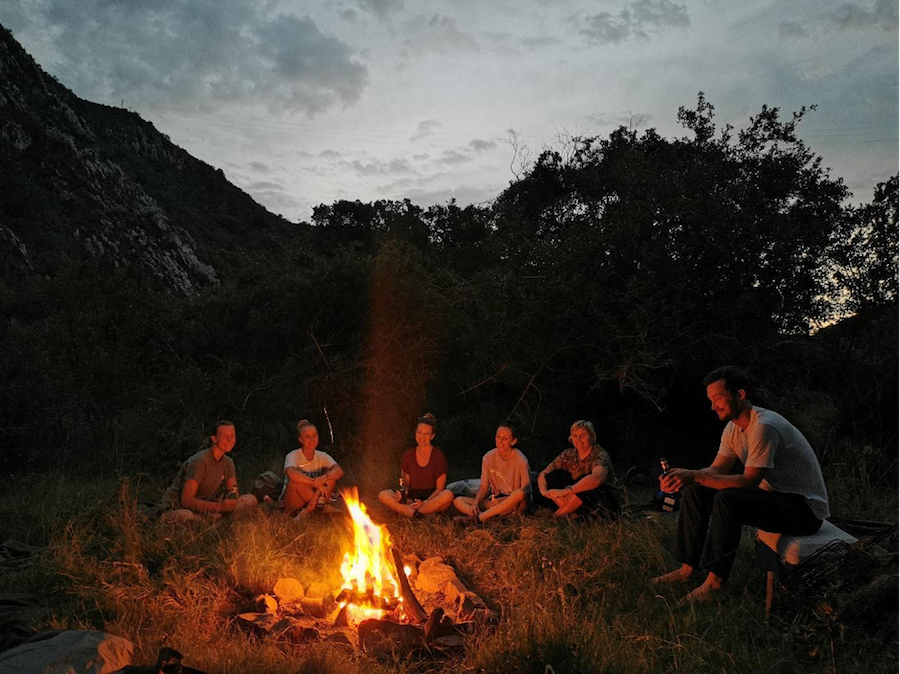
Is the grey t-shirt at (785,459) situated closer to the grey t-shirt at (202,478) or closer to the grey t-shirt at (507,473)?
the grey t-shirt at (507,473)

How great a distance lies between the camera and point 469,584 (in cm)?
476

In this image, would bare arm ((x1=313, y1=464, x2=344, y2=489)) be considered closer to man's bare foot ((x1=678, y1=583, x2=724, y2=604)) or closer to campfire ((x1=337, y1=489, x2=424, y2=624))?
campfire ((x1=337, y1=489, x2=424, y2=624))

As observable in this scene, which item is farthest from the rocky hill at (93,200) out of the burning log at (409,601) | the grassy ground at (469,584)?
the burning log at (409,601)

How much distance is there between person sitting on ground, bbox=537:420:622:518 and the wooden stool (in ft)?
5.62

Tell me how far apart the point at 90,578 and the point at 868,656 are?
471cm

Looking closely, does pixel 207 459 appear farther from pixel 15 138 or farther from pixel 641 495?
pixel 15 138

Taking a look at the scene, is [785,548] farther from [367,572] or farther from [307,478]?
[307,478]

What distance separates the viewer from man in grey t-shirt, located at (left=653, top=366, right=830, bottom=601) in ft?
13.9

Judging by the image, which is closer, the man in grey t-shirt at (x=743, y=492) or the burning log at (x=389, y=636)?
the burning log at (x=389, y=636)

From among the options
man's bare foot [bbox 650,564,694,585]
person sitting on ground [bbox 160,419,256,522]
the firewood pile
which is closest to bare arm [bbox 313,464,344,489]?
person sitting on ground [bbox 160,419,256,522]

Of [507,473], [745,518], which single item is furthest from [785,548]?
[507,473]

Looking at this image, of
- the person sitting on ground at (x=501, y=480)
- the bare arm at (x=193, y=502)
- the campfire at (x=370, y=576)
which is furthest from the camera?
the person sitting on ground at (x=501, y=480)

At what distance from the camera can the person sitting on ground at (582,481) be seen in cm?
618

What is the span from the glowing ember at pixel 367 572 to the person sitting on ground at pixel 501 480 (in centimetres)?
175
